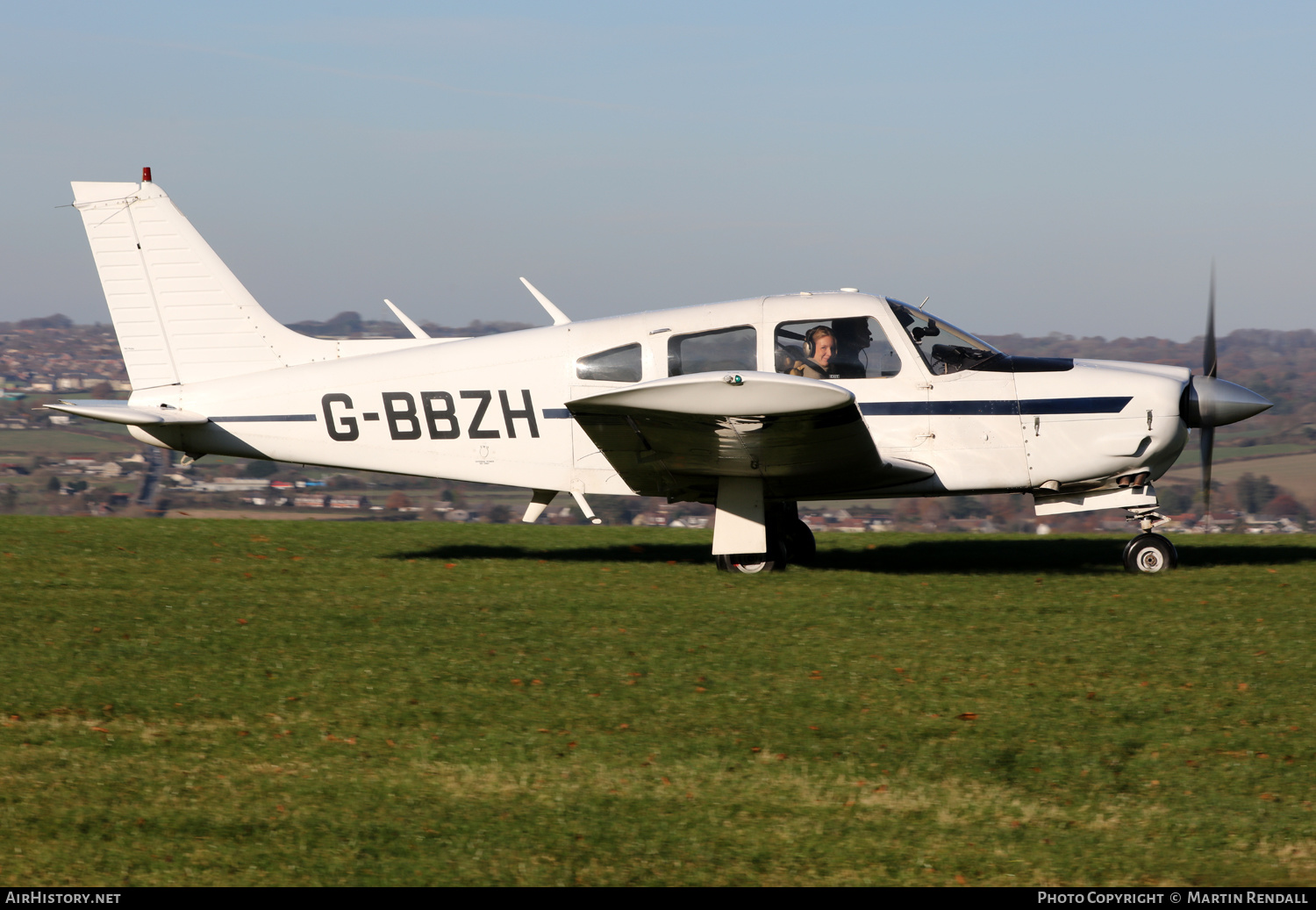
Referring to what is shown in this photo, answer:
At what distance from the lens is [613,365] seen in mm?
8805

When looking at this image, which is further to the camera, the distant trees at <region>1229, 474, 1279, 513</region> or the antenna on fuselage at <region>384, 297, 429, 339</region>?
the distant trees at <region>1229, 474, 1279, 513</region>

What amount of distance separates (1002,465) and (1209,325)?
7.88 ft

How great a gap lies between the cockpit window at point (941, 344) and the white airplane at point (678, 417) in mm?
14

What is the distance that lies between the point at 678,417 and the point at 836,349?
1.65m

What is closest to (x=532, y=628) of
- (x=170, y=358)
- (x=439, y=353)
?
(x=439, y=353)

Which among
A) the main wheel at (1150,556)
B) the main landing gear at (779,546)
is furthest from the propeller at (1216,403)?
the main landing gear at (779,546)

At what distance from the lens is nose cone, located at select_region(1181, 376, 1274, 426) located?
8570 mm

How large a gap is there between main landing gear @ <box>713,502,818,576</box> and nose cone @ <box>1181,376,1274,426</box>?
10.6ft

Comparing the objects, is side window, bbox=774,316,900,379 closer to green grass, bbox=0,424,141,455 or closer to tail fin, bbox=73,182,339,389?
tail fin, bbox=73,182,339,389

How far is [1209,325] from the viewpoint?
365 inches

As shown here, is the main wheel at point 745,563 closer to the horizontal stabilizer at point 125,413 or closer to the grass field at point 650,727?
the grass field at point 650,727

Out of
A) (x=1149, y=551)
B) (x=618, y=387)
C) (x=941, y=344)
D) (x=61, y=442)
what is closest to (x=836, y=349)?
(x=941, y=344)

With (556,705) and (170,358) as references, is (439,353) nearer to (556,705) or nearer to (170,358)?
(170,358)

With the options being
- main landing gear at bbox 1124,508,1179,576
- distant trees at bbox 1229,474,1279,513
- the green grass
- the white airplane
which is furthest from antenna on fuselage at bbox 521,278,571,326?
the green grass
